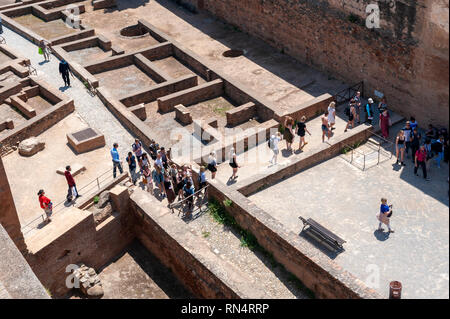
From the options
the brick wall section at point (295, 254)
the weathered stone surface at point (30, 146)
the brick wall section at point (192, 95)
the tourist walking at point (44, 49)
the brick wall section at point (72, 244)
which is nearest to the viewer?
the brick wall section at point (295, 254)

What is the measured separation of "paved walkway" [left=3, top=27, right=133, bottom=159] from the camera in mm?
19375

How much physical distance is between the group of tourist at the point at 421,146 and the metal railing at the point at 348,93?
11.2 ft

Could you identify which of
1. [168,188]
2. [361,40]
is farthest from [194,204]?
[361,40]

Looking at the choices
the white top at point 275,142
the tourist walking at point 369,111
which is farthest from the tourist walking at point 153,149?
the tourist walking at point 369,111

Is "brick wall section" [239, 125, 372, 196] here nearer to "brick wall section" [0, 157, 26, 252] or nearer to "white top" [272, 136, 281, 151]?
"white top" [272, 136, 281, 151]

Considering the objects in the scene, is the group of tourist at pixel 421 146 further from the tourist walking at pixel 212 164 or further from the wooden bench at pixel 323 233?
the tourist walking at pixel 212 164

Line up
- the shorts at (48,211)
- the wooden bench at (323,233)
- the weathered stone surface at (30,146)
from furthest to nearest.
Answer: the weathered stone surface at (30,146) → the shorts at (48,211) → the wooden bench at (323,233)

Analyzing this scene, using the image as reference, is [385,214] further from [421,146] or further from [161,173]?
[161,173]

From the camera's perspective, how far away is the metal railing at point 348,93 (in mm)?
20828

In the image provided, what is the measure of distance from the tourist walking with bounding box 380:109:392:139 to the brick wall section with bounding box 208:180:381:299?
5268 millimetres

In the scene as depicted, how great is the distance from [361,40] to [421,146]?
6.11 metres

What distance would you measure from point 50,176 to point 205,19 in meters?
13.3

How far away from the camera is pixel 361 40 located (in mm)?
20484
